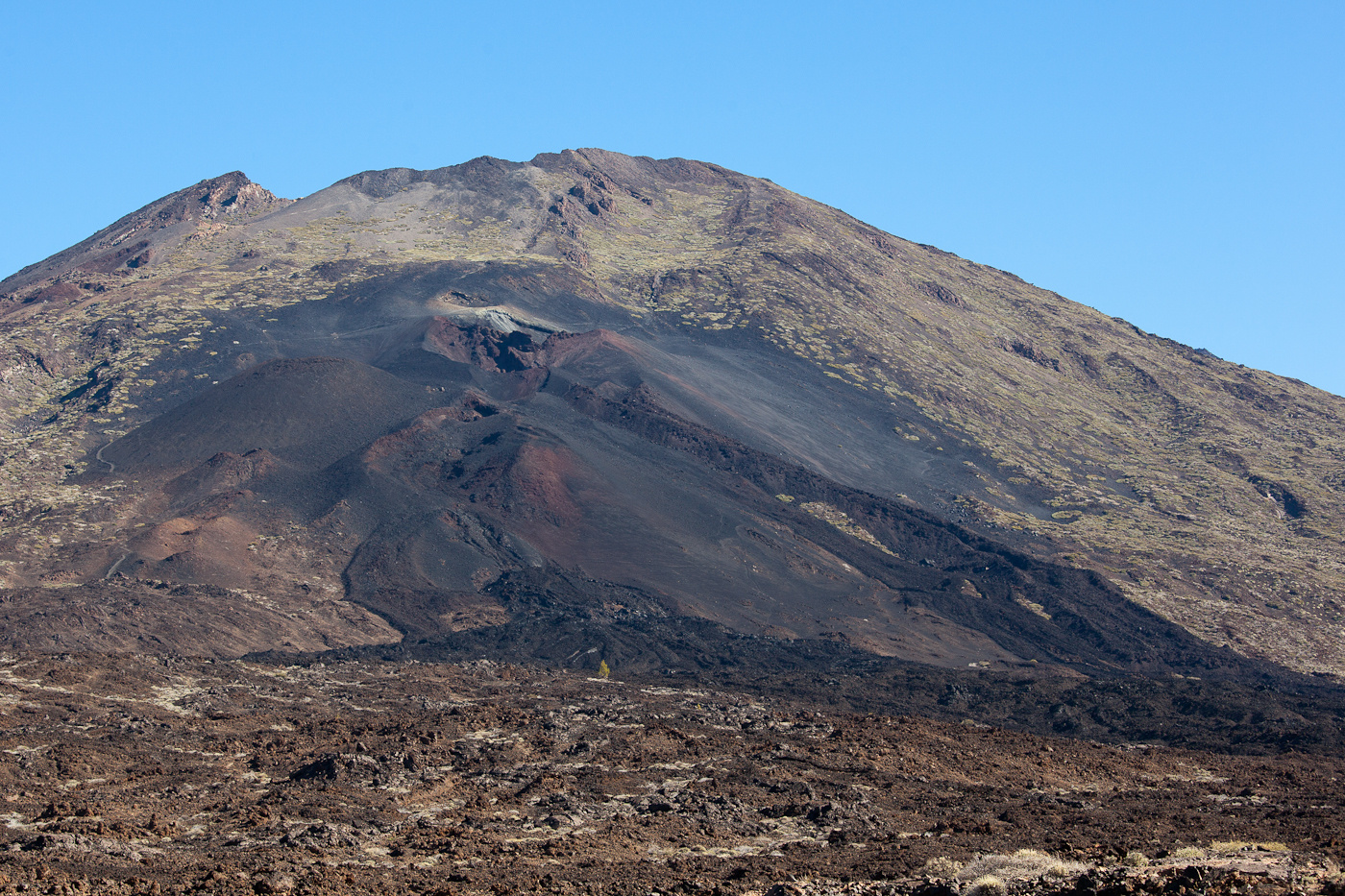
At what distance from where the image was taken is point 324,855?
70.0ft

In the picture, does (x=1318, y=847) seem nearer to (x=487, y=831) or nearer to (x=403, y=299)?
(x=487, y=831)

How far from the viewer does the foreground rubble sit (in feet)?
61.7

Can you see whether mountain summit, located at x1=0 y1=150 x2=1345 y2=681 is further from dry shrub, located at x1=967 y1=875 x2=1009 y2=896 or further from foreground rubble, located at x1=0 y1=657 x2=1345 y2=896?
dry shrub, located at x1=967 y1=875 x2=1009 y2=896

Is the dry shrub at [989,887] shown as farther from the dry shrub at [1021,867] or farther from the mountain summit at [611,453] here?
the mountain summit at [611,453]

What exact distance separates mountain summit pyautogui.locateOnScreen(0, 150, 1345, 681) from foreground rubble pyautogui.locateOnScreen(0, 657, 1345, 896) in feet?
43.2

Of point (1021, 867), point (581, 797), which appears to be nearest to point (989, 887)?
point (1021, 867)

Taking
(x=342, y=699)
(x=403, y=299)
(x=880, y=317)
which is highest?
(x=880, y=317)

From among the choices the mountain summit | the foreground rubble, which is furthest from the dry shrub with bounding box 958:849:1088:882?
the mountain summit

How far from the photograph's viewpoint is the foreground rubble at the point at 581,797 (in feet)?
61.7

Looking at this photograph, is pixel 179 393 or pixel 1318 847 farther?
pixel 179 393

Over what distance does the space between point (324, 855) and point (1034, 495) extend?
3086 inches

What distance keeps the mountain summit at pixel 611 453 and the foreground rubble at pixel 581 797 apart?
13.2 m

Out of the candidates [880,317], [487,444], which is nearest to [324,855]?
[487,444]

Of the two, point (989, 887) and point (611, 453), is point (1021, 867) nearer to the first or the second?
point (989, 887)
